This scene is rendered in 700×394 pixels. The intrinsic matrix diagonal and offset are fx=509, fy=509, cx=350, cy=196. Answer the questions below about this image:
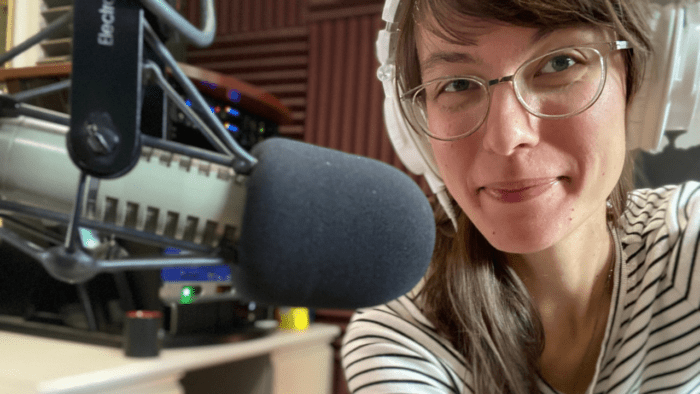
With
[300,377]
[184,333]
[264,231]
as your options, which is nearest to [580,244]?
[264,231]

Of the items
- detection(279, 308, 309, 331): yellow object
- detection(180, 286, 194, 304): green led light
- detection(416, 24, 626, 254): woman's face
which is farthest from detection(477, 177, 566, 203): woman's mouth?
detection(279, 308, 309, 331): yellow object

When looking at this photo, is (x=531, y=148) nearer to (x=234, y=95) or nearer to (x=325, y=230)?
(x=325, y=230)

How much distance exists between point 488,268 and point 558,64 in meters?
0.35

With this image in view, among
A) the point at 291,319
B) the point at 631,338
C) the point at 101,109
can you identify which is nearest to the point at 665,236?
the point at 631,338

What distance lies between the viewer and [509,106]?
0.62 m

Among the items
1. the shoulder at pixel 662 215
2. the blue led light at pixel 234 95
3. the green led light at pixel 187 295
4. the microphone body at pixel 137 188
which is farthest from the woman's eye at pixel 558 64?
the green led light at pixel 187 295

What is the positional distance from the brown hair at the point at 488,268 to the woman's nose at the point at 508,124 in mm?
92

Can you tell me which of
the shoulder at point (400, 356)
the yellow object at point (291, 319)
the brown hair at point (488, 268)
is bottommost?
the yellow object at point (291, 319)

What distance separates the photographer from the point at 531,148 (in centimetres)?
63

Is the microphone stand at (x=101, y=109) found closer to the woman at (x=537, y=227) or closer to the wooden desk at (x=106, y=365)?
the woman at (x=537, y=227)

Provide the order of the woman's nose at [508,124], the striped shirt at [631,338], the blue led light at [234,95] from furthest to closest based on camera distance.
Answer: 1. the blue led light at [234,95]
2. the striped shirt at [631,338]
3. the woman's nose at [508,124]

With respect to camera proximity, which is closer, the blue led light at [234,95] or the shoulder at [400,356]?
the shoulder at [400,356]

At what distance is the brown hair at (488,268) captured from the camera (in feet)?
2.09

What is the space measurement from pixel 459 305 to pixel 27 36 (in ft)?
2.26
